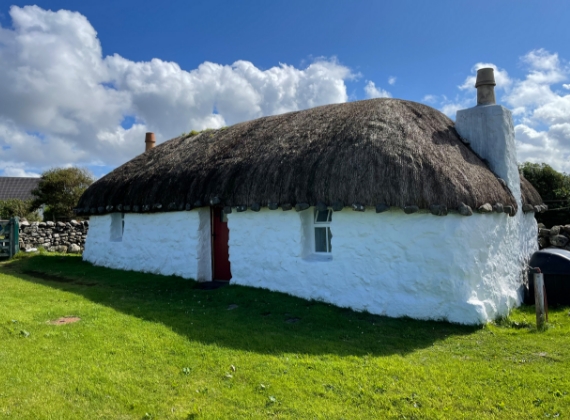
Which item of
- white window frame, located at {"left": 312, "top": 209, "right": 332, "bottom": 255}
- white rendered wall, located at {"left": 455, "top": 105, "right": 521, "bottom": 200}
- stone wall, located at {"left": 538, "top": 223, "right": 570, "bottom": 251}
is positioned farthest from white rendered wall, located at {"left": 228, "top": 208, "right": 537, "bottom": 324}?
stone wall, located at {"left": 538, "top": 223, "right": 570, "bottom": 251}

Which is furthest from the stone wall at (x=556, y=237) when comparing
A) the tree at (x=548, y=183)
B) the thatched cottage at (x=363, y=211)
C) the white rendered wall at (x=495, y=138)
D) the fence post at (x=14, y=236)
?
the fence post at (x=14, y=236)

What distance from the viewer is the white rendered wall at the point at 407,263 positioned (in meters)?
7.62

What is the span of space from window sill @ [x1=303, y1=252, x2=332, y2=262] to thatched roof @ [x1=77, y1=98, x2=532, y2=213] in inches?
49.7

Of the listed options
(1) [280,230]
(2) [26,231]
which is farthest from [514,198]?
(2) [26,231]

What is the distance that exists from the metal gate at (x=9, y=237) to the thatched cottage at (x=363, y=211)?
7620 mm

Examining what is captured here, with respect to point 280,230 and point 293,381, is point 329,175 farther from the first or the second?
point 293,381

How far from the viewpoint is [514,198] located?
353 inches

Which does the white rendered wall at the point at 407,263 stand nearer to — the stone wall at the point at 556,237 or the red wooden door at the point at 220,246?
the red wooden door at the point at 220,246

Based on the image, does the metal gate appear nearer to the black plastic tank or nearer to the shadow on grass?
the shadow on grass

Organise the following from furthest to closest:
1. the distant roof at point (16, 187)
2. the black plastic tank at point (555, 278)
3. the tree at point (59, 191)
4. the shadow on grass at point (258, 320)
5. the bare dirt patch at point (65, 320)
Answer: the distant roof at point (16, 187), the tree at point (59, 191), the black plastic tank at point (555, 278), the bare dirt patch at point (65, 320), the shadow on grass at point (258, 320)

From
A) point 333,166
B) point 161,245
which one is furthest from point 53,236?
point 333,166

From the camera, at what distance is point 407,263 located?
26.0 ft

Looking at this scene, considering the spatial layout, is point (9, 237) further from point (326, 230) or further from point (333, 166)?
point (333, 166)

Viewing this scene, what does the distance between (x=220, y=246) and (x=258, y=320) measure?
13.7 ft
